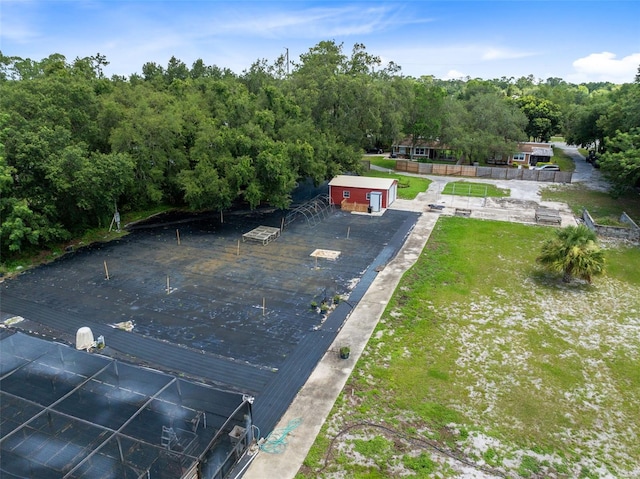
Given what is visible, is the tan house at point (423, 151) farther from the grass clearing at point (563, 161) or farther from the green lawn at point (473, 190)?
the grass clearing at point (563, 161)

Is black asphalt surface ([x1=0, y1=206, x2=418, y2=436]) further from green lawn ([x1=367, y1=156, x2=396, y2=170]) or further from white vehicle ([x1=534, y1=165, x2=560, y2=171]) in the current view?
white vehicle ([x1=534, y1=165, x2=560, y2=171])

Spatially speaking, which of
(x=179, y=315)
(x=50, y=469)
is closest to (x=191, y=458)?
(x=50, y=469)

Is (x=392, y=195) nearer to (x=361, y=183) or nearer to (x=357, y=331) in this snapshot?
(x=361, y=183)

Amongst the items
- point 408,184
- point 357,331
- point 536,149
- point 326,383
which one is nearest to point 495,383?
point 357,331

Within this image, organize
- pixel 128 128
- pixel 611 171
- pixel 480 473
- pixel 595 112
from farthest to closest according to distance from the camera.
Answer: pixel 595 112 → pixel 611 171 → pixel 128 128 → pixel 480 473

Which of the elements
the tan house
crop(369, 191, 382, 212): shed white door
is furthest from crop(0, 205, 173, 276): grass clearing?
the tan house

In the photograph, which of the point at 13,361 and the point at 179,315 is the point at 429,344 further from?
the point at 13,361

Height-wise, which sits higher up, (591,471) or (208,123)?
(208,123)
